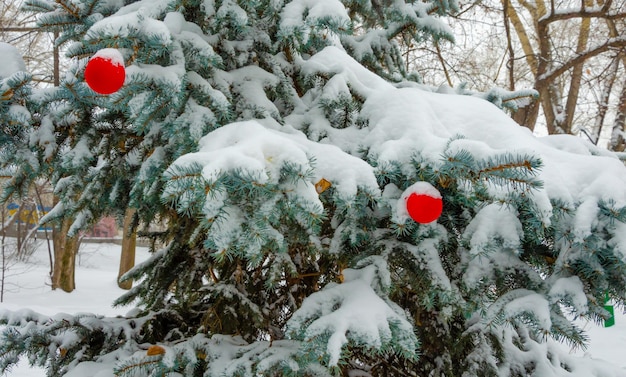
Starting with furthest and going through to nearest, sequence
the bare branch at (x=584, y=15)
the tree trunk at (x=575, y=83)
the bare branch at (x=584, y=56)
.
Result: 1. the tree trunk at (x=575, y=83)
2. the bare branch at (x=584, y=56)
3. the bare branch at (x=584, y=15)

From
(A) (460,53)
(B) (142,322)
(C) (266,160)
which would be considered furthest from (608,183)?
(A) (460,53)

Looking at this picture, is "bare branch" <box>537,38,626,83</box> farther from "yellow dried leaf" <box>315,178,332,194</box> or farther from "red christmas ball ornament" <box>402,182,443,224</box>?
"yellow dried leaf" <box>315,178,332,194</box>

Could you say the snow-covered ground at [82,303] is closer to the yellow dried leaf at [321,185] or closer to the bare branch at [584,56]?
the bare branch at [584,56]

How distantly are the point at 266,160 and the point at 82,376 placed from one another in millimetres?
1553

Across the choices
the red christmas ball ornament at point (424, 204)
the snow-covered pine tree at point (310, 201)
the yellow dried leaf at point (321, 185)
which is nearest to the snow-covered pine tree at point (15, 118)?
the snow-covered pine tree at point (310, 201)

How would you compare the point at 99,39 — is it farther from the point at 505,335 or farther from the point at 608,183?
the point at 505,335

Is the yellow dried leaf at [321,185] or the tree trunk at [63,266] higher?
the yellow dried leaf at [321,185]

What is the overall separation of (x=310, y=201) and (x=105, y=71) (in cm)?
72

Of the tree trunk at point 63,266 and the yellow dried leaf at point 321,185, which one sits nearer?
the yellow dried leaf at point 321,185

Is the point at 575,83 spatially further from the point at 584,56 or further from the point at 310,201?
the point at 310,201

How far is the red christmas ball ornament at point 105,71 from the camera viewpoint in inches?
57.1

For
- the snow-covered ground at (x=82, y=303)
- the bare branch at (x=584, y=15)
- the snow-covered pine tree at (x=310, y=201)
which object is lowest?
the snow-covered ground at (x=82, y=303)

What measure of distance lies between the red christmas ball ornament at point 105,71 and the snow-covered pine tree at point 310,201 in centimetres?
14

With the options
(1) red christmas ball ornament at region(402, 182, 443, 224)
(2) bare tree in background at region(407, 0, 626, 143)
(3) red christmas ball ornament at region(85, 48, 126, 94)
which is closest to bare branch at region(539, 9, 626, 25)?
(2) bare tree in background at region(407, 0, 626, 143)
